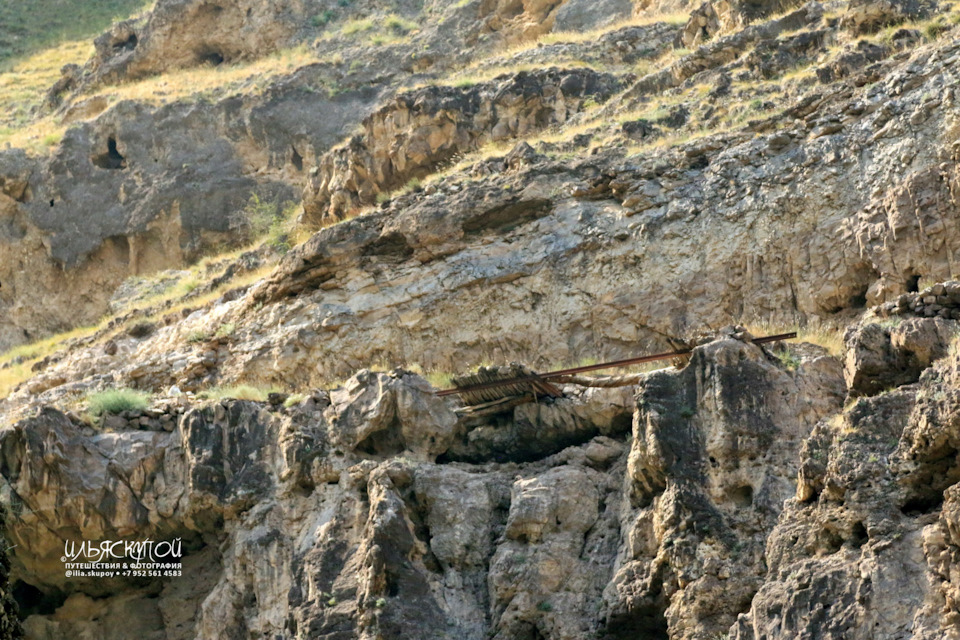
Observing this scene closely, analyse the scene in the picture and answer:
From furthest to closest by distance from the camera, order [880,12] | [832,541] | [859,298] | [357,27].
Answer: [357,27], [880,12], [859,298], [832,541]

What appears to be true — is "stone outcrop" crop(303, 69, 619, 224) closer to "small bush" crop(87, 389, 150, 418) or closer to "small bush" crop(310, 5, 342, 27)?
"small bush" crop(87, 389, 150, 418)

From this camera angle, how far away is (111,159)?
32812 millimetres

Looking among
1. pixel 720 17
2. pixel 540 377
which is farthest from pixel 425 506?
pixel 720 17

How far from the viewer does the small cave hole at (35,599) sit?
1678cm

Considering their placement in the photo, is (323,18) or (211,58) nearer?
(211,58)

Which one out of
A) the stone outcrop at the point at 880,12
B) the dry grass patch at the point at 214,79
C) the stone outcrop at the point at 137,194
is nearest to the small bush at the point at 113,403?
the stone outcrop at the point at 880,12

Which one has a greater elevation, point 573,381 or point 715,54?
point 715,54

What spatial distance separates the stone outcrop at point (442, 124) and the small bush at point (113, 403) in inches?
337

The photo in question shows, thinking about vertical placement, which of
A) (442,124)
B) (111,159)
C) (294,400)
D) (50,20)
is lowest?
(294,400)

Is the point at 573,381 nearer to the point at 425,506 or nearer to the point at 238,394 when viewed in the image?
the point at 425,506

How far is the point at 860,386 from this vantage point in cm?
1273

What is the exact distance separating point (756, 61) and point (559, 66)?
524cm

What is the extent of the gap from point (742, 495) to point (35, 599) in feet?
29.7

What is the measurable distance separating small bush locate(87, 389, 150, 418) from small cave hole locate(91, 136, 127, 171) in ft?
51.9
